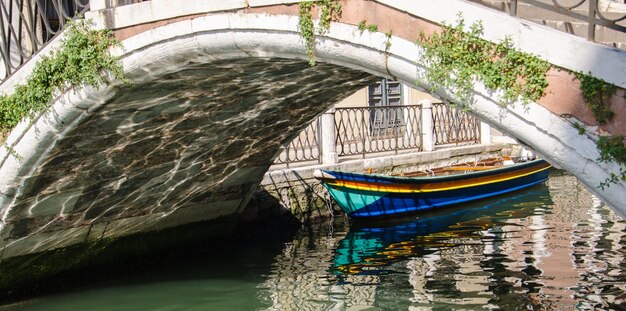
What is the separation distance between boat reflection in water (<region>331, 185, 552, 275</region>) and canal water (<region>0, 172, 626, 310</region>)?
0.06 feet

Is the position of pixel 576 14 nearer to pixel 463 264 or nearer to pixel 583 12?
pixel 583 12

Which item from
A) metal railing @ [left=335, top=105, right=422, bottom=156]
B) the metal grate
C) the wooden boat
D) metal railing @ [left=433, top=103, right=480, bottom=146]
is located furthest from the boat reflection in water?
the metal grate

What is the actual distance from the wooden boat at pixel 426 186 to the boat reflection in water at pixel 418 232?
14 centimetres

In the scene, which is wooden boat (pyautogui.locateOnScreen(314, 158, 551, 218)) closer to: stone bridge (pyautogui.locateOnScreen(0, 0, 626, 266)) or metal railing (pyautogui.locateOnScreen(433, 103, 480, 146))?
metal railing (pyautogui.locateOnScreen(433, 103, 480, 146))

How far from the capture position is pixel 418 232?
369 inches

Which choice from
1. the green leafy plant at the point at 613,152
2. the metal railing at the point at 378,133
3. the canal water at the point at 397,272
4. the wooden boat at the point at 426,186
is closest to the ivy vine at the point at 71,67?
the canal water at the point at 397,272

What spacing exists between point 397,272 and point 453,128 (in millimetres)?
7145

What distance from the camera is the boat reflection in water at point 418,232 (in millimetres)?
7770

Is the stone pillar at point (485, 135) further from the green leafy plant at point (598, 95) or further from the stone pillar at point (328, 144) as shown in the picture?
the green leafy plant at point (598, 95)

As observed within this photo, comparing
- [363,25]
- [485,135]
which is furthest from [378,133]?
[363,25]

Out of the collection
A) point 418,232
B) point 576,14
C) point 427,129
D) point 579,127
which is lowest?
point 418,232

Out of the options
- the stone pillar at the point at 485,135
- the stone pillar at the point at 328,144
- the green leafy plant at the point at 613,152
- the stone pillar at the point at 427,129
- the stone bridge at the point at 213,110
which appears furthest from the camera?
the stone pillar at the point at 485,135

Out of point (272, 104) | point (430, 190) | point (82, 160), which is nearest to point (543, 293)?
point (272, 104)

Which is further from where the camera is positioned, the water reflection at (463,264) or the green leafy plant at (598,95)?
the water reflection at (463,264)
